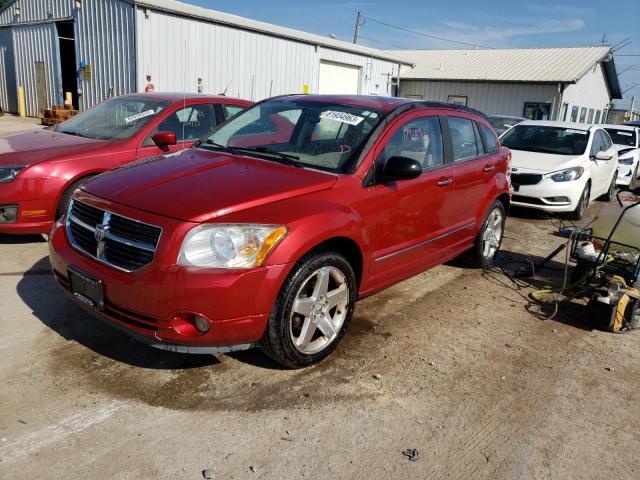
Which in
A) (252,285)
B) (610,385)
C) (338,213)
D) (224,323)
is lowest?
(610,385)

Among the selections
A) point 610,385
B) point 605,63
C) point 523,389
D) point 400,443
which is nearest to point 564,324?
point 610,385

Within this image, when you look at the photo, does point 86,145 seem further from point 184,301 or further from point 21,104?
point 21,104

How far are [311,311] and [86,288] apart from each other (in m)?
1.35

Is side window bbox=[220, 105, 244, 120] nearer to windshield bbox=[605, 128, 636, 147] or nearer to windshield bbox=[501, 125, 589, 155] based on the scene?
windshield bbox=[501, 125, 589, 155]

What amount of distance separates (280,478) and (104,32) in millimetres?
15781

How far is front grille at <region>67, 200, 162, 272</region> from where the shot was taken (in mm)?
2930

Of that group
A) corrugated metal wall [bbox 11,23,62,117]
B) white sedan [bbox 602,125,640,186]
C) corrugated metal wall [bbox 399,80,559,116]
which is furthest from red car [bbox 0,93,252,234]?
corrugated metal wall [bbox 399,80,559,116]

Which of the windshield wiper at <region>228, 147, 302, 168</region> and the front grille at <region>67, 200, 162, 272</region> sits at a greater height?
the windshield wiper at <region>228, 147, 302, 168</region>

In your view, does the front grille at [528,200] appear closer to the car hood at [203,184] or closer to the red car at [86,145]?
the red car at [86,145]

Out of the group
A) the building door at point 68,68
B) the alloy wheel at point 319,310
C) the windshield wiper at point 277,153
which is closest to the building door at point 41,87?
the building door at point 68,68

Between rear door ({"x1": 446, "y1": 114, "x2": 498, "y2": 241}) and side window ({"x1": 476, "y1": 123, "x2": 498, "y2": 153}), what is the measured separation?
1cm

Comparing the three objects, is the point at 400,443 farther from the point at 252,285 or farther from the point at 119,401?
the point at 119,401

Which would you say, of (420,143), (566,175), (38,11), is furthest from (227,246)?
(38,11)

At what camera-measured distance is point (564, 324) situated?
4.49 metres
